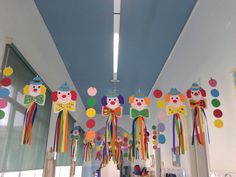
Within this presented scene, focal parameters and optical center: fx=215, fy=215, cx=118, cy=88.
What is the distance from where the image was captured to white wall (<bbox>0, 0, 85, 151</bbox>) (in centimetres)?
225

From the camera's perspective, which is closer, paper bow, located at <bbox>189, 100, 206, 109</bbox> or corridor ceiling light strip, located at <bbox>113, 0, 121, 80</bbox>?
paper bow, located at <bbox>189, 100, 206, 109</bbox>

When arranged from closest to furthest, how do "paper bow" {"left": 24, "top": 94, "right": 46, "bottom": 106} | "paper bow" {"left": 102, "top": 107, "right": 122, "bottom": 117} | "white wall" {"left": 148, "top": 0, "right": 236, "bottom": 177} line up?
"paper bow" {"left": 24, "top": 94, "right": 46, "bottom": 106} < "white wall" {"left": 148, "top": 0, "right": 236, "bottom": 177} < "paper bow" {"left": 102, "top": 107, "right": 122, "bottom": 117}

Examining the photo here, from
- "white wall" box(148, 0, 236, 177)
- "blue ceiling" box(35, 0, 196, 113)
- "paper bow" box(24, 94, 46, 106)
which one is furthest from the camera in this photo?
"blue ceiling" box(35, 0, 196, 113)

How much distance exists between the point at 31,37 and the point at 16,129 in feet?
4.03

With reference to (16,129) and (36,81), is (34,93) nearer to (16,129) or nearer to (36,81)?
(36,81)

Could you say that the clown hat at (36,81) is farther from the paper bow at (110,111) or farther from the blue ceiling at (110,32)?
the blue ceiling at (110,32)

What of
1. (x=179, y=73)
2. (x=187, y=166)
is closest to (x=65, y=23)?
(x=179, y=73)

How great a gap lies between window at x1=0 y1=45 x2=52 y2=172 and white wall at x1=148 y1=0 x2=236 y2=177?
2281 millimetres

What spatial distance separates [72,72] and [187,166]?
11.1 ft

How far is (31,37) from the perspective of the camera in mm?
2916

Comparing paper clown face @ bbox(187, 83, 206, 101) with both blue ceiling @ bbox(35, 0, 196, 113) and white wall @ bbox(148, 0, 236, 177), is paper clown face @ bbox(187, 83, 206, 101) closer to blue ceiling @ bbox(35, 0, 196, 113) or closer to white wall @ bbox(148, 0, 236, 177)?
white wall @ bbox(148, 0, 236, 177)

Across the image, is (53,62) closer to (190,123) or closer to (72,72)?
(72,72)

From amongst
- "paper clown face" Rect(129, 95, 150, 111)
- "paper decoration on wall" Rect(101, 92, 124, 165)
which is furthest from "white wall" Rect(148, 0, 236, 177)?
"paper decoration on wall" Rect(101, 92, 124, 165)

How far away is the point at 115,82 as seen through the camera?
598 centimetres
